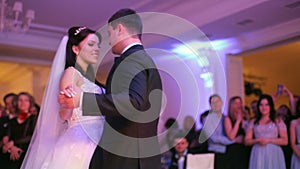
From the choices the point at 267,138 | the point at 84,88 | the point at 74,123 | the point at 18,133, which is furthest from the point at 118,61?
the point at 18,133

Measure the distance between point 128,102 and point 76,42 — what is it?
31.3 inches

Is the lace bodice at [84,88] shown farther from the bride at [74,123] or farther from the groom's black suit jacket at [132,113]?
the groom's black suit jacket at [132,113]

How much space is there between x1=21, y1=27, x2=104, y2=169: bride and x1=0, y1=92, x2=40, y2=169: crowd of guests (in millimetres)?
1459

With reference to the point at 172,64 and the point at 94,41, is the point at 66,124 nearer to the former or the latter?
the point at 94,41

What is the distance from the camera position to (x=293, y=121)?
347 centimetres

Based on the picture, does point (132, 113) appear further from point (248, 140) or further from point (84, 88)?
point (248, 140)

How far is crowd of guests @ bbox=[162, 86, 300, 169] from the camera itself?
3.41 m

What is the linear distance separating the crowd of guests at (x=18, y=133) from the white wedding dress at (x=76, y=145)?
1648mm

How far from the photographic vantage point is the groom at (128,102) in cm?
137

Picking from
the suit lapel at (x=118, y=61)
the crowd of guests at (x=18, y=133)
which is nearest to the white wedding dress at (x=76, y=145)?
the suit lapel at (x=118, y=61)

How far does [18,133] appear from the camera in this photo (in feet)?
11.8

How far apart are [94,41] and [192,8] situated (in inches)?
105

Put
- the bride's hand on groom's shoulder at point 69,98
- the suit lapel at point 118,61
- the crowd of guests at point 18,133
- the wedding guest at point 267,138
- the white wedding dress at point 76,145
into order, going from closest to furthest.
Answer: the bride's hand on groom's shoulder at point 69,98
the suit lapel at point 118,61
the white wedding dress at point 76,145
the wedding guest at point 267,138
the crowd of guests at point 18,133

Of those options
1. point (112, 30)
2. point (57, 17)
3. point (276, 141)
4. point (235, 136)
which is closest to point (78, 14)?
point (57, 17)
